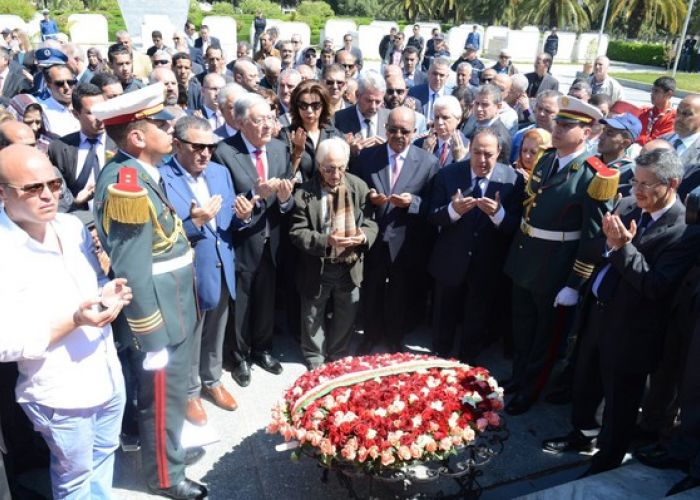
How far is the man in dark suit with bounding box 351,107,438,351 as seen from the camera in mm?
4680

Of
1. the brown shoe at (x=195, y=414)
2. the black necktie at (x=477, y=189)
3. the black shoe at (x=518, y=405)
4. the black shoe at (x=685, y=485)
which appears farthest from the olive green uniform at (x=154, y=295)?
the black shoe at (x=685, y=485)

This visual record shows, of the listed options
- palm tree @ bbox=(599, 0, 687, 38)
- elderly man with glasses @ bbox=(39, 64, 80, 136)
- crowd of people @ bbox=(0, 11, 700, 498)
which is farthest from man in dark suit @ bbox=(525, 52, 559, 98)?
palm tree @ bbox=(599, 0, 687, 38)

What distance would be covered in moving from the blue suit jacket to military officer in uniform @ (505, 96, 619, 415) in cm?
210

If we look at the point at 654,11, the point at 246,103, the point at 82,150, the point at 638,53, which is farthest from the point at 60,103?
the point at 638,53

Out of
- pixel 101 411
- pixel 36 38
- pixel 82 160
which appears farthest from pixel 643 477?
pixel 36 38

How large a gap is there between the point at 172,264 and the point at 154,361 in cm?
53

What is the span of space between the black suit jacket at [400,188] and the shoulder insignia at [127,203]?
2.31 metres

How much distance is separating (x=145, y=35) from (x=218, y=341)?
17.9 m

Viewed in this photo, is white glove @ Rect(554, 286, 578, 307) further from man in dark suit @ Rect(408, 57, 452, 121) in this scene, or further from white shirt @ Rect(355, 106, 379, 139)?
man in dark suit @ Rect(408, 57, 452, 121)

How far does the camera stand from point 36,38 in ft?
70.0

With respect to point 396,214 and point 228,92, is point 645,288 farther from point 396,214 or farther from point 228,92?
point 228,92

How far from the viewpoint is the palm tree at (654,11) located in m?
33.4

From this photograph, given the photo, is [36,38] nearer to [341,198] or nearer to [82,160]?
[82,160]

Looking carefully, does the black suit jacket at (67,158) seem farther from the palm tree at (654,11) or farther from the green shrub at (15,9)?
the palm tree at (654,11)
